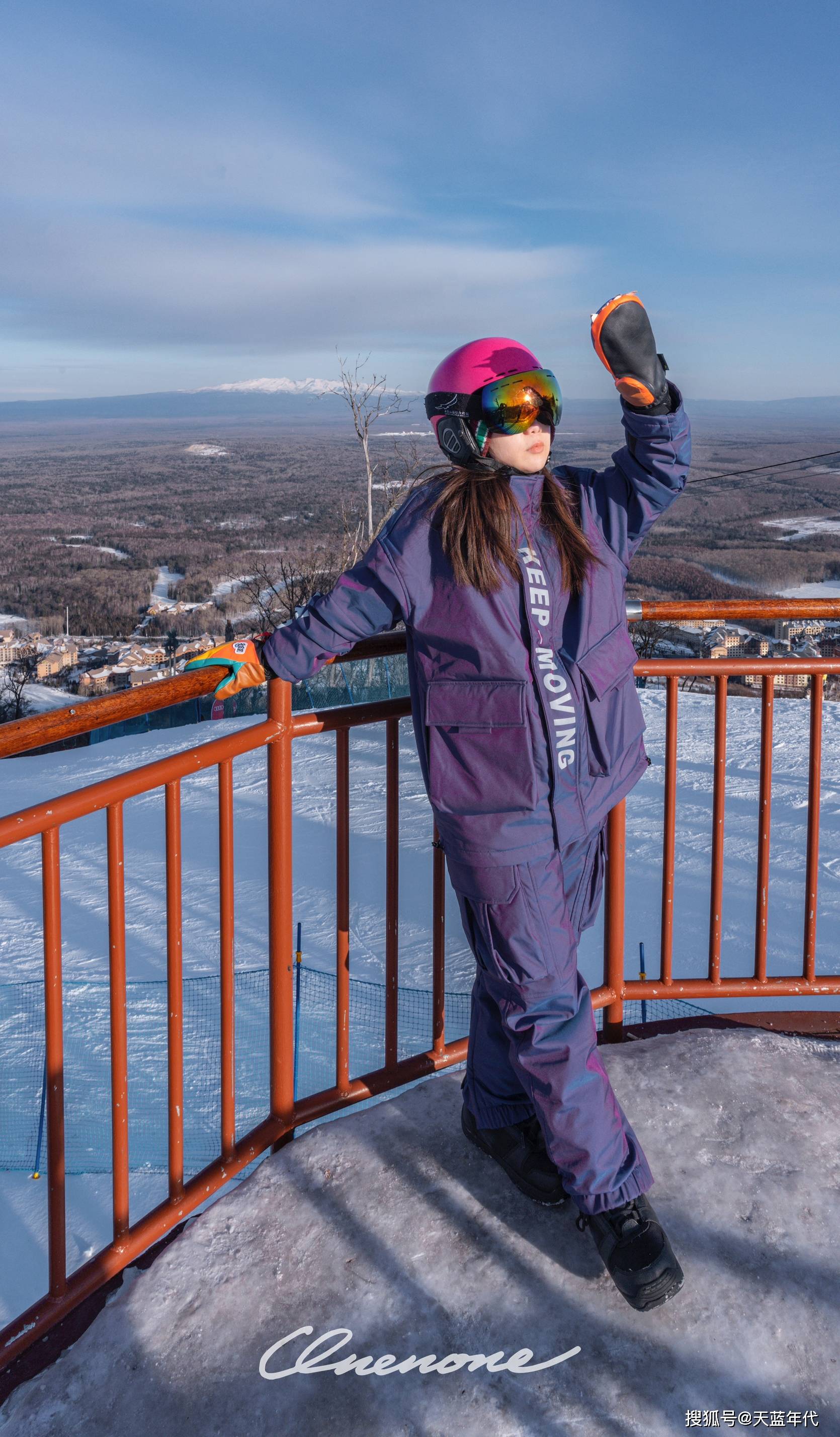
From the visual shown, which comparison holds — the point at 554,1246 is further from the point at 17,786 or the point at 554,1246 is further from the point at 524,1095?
the point at 17,786

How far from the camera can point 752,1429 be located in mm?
1404

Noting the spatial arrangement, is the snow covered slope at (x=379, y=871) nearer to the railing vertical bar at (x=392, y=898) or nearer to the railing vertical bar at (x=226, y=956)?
the railing vertical bar at (x=392, y=898)

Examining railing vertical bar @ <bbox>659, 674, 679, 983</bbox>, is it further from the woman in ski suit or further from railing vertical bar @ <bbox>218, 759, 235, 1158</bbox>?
railing vertical bar @ <bbox>218, 759, 235, 1158</bbox>

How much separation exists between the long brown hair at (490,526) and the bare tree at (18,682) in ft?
87.8

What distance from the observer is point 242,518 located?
72.8 meters

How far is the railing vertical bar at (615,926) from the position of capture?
92.7 inches

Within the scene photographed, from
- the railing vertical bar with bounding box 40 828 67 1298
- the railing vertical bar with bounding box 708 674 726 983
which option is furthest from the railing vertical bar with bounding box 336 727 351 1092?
the railing vertical bar with bounding box 708 674 726 983

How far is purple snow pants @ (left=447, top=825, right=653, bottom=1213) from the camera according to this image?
1672 mm

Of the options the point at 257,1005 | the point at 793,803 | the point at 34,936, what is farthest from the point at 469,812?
the point at 793,803

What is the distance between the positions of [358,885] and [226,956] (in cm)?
805

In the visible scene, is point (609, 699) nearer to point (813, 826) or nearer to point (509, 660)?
point (509, 660)

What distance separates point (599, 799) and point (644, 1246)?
0.74m

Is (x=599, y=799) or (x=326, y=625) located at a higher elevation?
(x=326, y=625)

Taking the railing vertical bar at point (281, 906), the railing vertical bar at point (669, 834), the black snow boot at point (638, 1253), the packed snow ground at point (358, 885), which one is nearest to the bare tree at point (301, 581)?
the packed snow ground at point (358, 885)
